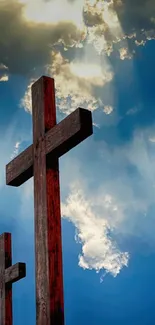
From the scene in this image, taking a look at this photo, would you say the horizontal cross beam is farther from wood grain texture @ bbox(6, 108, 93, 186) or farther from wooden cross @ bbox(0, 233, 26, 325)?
wood grain texture @ bbox(6, 108, 93, 186)

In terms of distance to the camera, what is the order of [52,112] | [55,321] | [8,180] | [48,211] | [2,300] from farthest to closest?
[2,300] → [8,180] → [52,112] → [48,211] → [55,321]

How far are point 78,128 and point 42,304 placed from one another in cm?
112

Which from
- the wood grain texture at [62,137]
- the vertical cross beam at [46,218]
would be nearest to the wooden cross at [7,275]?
the wood grain texture at [62,137]

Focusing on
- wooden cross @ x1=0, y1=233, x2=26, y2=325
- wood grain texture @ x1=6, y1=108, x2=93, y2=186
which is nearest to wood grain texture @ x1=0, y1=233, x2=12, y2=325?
wooden cross @ x1=0, y1=233, x2=26, y2=325

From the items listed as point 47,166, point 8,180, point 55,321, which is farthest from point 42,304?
point 8,180

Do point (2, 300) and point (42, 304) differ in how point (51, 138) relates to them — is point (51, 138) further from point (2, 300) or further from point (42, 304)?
point (2, 300)

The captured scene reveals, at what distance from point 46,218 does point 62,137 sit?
0.54 meters

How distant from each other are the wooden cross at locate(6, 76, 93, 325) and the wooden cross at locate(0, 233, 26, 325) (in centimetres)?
207

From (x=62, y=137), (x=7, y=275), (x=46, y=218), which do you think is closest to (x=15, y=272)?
(x=7, y=275)

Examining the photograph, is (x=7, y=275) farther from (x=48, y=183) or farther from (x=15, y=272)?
(x=48, y=183)

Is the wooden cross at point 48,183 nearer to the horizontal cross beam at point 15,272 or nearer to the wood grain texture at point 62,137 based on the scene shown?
the wood grain texture at point 62,137

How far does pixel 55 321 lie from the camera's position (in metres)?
3.22

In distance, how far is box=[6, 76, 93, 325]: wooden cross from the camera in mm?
3283

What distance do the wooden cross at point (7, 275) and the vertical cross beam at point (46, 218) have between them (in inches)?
88.3
